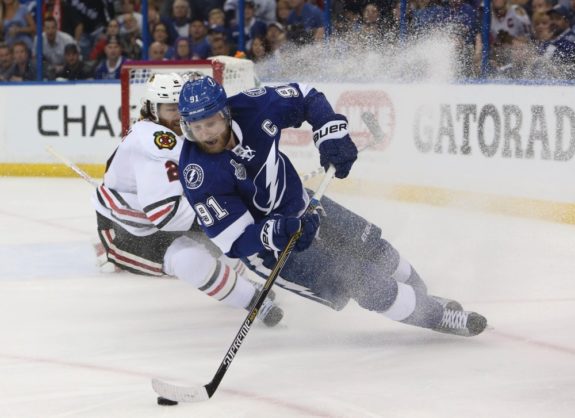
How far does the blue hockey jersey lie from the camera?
323 centimetres

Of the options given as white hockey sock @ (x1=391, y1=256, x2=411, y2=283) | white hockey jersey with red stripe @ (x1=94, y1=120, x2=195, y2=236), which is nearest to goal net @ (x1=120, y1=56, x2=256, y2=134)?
white hockey jersey with red stripe @ (x1=94, y1=120, x2=195, y2=236)

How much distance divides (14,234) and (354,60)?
Result: 259 cm

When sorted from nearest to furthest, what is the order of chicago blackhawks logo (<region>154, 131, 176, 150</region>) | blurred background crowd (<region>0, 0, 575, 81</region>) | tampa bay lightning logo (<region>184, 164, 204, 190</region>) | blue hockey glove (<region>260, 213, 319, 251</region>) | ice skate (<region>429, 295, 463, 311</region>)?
blue hockey glove (<region>260, 213, 319, 251</region>), tampa bay lightning logo (<region>184, 164, 204, 190</region>), ice skate (<region>429, 295, 463, 311</region>), chicago blackhawks logo (<region>154, 131, 176, 150</region>), blurred background crowd (<region>0, 0, 575, 81</region>)

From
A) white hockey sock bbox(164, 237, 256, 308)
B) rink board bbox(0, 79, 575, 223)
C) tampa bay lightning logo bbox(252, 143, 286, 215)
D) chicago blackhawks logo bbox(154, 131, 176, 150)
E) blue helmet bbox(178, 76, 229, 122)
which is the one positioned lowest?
rink board bbox(0, 79, 575, 223)

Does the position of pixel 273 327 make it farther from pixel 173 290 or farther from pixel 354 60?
pixel 354 60

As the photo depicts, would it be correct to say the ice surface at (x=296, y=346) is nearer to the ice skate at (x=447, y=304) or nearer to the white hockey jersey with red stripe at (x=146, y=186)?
the ice skate at (x=447, y=304)

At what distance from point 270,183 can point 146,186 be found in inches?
22.4

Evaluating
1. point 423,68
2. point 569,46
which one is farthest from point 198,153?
point 423,68

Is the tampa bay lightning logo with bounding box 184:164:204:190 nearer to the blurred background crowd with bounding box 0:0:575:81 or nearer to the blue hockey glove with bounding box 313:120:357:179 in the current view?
the blue hockey glove with bounding box 313:120:357:179

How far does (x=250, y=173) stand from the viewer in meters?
3.37

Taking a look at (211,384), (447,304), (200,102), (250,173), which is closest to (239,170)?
(250,173)

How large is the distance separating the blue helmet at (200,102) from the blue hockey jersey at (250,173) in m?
0.14

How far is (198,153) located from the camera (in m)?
3.27

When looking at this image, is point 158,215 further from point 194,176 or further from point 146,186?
point 194,176
